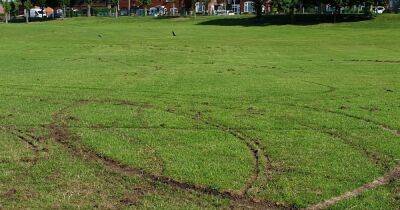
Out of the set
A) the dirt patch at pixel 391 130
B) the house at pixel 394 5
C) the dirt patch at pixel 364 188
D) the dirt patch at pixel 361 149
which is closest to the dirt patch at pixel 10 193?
the dirt patch at pixel 364 188

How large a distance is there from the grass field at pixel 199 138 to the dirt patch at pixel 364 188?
0.03 meters

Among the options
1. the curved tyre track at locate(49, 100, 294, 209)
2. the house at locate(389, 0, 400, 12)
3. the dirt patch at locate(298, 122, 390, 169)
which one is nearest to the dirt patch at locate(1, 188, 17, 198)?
the curved tyre track at locate(49, 100, 294, 209)

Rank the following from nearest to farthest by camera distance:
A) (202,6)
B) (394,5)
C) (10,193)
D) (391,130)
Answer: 1. (10,193)
2. (391,130)
3. (394,5)
4. (202,6)

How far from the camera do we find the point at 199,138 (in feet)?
39.9

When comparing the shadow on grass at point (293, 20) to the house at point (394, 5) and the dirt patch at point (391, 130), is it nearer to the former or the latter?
the house at point (394, 5)

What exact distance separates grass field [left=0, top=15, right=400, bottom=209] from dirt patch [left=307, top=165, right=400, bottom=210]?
33 millimetres

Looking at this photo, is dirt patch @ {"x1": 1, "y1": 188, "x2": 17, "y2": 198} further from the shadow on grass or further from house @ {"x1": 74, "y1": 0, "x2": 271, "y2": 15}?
house @ {"x1": 74, "y1": 0, "x2": 271, "y2": 15}

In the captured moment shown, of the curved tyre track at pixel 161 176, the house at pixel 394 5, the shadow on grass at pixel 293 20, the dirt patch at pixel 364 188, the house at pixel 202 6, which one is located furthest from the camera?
the house at pixel 202 6

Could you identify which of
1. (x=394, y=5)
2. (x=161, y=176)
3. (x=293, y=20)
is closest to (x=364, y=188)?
(x=161, y=176)

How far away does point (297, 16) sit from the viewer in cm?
8944

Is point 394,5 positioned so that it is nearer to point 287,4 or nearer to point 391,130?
point 287,4

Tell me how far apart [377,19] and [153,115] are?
2650 inches

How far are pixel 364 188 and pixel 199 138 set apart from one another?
410 centimetres

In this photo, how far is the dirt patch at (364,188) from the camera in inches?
328
